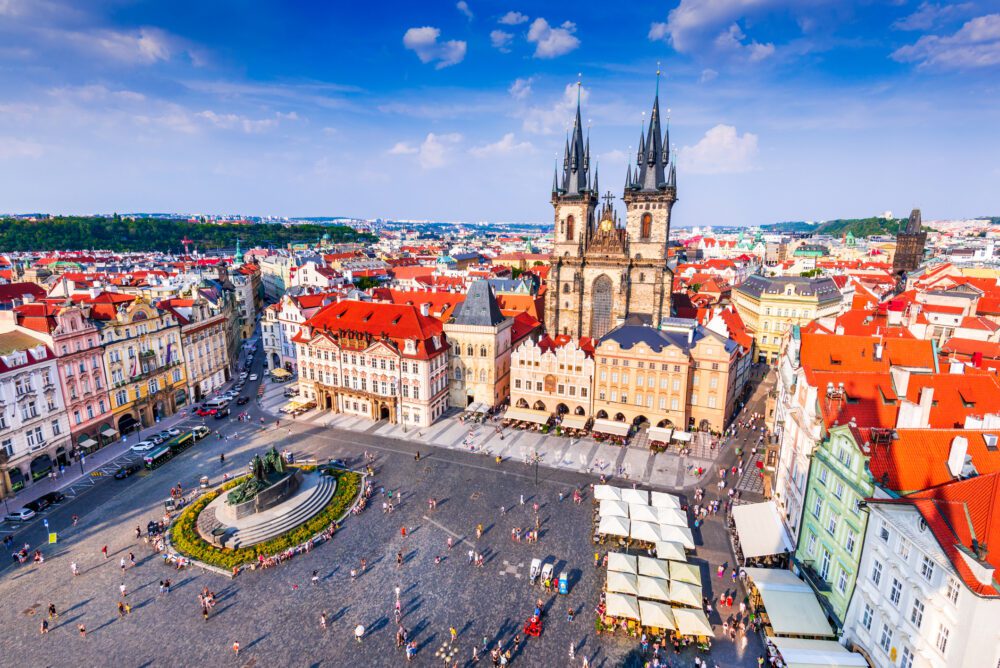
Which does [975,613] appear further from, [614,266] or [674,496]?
[614,266]

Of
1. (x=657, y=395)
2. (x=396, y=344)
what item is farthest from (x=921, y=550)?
(x=396, y=344)

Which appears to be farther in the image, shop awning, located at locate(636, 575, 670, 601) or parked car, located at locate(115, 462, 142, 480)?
parked car, located at locate(115, 462, 142, 480)

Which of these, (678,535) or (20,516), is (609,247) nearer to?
(678,535)

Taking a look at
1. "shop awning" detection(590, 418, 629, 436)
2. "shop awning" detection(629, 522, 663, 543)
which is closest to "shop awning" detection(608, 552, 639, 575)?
"shop awning" detection(629, 522, 663, 543)

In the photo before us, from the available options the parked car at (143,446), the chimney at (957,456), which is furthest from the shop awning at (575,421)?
the parked car at (143,446)

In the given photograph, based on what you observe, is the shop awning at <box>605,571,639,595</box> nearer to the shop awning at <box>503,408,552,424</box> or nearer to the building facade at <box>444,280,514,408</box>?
the shop awning at <box>503,408,552,424</box>

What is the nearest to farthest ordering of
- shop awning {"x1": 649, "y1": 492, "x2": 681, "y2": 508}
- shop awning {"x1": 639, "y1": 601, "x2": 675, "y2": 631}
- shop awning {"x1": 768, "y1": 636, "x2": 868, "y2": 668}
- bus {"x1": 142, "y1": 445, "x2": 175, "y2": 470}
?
shop awning {"x1": 768, "y1": 636, "x2": 868, "y2": 668} < shop awning {"x1": 639, "y1": 601, "x2": 675, "y2": 631} < shop awning {"x1": 649, "y1": 492, "x2": 681, "y2": 508} < bus {"x1": 142, "y1": 445, "x2": 175, "y2": 470}

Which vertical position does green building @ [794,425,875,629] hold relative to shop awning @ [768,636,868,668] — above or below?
above
